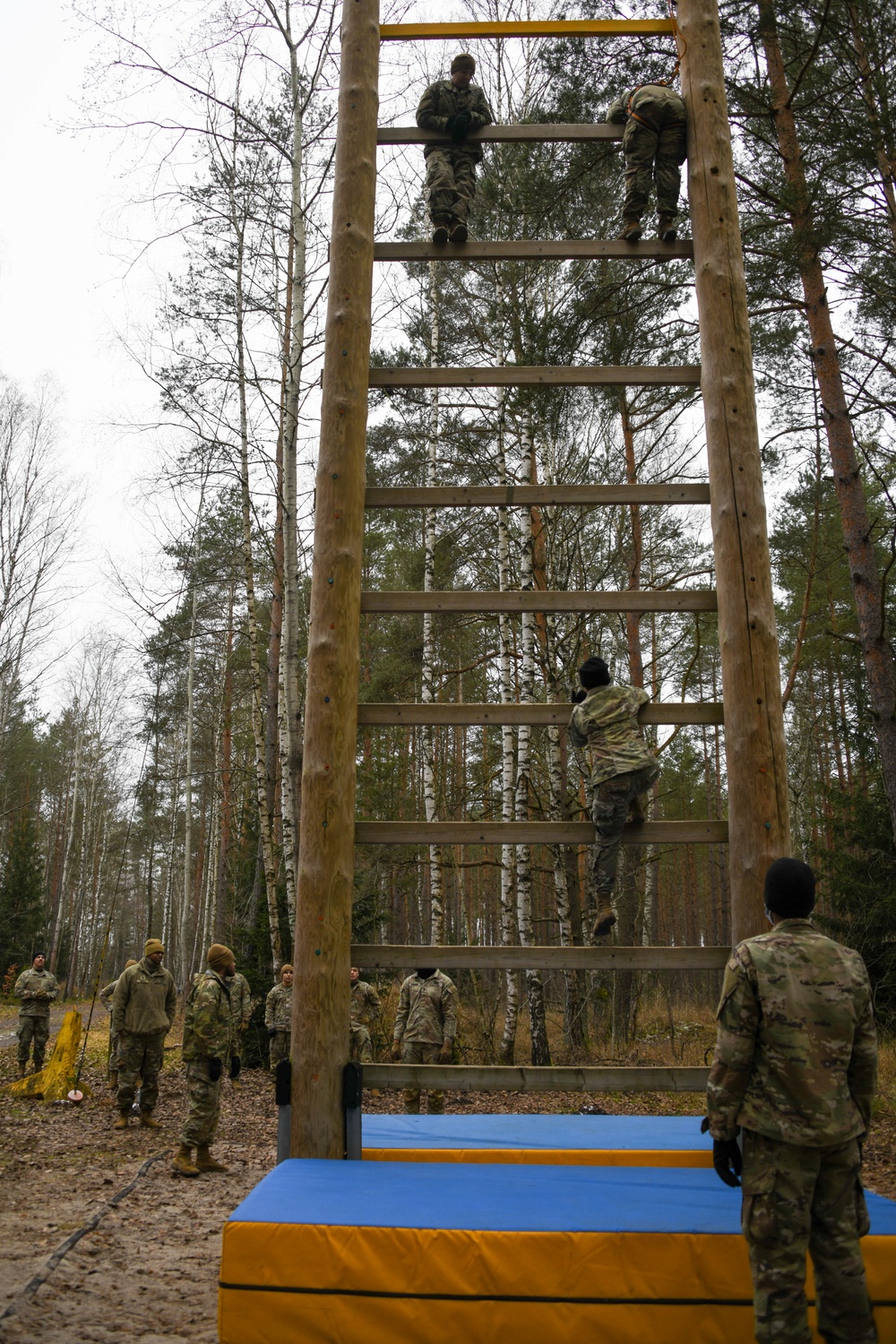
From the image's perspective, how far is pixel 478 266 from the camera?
1412 cm

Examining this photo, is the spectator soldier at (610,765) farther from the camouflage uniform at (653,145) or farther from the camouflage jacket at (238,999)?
the camouflage jacket at (238,999)

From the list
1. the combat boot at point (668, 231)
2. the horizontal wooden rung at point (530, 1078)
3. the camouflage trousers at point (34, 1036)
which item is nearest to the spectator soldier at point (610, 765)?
the horizontal wooden rung at point (530, 1078)

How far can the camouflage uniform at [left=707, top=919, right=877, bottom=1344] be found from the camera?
261 centimetres

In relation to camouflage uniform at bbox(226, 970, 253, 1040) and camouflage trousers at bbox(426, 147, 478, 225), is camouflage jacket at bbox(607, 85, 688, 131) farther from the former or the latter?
camouflage uniform at bbox(226, 970, 253, 1040)

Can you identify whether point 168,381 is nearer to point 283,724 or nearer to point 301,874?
point 283,724

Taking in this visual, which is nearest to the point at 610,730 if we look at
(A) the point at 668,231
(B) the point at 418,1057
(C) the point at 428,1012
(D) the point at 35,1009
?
(A) the point at 668,231

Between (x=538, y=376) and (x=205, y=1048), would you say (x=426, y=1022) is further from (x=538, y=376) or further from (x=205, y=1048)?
(x=538, y=376)

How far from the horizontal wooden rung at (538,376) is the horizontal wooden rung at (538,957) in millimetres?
2415

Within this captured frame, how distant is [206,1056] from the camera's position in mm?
7238

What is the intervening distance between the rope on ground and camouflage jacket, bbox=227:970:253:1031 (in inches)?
48.8

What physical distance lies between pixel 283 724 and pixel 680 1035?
922 cm

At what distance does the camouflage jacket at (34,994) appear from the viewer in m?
12.2

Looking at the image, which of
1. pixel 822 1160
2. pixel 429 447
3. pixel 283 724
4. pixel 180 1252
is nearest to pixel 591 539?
pixel 429 447

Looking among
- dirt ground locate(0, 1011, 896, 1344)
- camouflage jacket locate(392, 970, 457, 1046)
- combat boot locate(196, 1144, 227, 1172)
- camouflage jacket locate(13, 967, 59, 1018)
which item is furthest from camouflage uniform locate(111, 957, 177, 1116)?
camouflage jacket locate(13, 967, 59, 1018)
